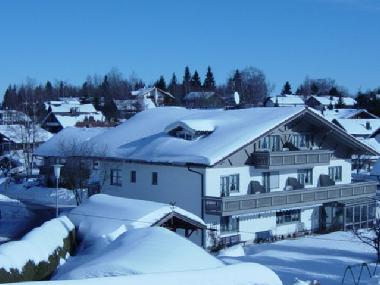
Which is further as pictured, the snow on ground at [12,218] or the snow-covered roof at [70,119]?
the snow-covered roof at [70,119]

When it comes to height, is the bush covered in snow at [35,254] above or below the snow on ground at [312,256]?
above

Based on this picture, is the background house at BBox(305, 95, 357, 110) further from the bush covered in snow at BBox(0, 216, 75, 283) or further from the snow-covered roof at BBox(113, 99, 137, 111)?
the bush covered in snow at BBox(0, 216, 75, 283)

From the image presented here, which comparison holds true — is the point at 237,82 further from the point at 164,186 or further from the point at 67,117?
the point at 164,186

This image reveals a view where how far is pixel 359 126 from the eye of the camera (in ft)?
263

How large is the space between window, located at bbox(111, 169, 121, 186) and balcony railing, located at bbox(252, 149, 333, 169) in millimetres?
8501

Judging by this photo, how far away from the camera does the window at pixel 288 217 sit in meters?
37.5

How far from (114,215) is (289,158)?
634 inches

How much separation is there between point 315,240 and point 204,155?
7414mm

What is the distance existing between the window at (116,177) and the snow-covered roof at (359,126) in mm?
43198

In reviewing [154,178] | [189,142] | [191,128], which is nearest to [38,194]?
[154,178]

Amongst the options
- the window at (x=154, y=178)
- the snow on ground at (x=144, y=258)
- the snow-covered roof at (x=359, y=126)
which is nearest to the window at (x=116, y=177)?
the window at (x=154, y=178)

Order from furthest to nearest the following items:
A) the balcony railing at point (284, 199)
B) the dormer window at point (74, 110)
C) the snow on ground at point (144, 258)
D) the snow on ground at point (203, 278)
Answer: the dormer window at point (74, 110)
the balcony railing at point (284, 199)
the snow on ground at point (144, 258)
the snow on ground at point (203, 278)

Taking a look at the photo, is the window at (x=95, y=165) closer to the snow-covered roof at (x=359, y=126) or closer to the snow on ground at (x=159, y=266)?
the snow on ground at (x=159, y=266)

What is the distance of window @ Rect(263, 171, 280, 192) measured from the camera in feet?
123
